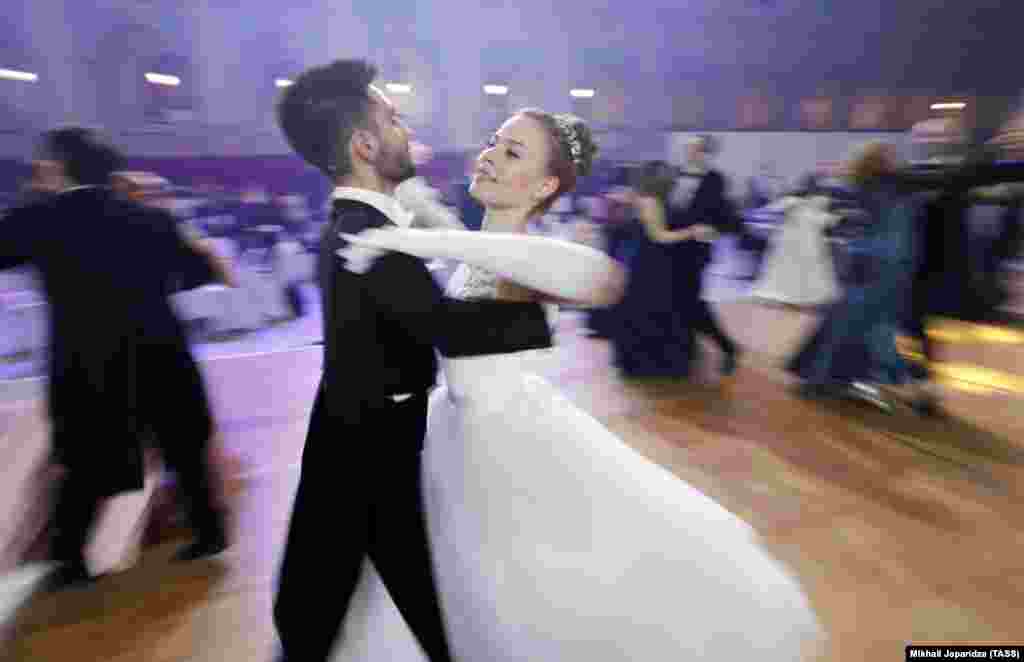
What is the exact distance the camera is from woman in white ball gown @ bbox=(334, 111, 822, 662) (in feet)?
3.24

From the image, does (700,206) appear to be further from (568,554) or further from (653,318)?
(568,554)

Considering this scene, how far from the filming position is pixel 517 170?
1165 millimetres

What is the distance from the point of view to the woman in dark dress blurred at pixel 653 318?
3.60 meters

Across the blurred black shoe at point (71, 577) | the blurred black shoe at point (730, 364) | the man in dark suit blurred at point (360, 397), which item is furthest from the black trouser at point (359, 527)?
the blurred black shoe at point (730, 364)

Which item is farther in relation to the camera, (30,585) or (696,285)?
(696,285)

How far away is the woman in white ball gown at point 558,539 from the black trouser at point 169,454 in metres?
1.09

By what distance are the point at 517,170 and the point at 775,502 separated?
1.68 metres

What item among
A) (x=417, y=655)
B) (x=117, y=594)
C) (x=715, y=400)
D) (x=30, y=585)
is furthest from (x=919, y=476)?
(x=30, y=585)

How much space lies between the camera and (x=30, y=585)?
74.2 inches

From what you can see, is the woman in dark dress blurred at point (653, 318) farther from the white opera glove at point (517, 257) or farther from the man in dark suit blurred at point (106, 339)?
the white opera glove at point (517, 257)

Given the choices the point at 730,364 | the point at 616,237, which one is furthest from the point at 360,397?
the point at 616,237

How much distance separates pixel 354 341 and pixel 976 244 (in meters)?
3.38

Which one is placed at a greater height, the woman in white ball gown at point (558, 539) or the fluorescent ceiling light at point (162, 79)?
the fluorescent ceiling light at point (162, 79)

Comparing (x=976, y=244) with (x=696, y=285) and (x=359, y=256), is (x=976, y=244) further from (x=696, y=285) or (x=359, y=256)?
(x=359, y=256)
